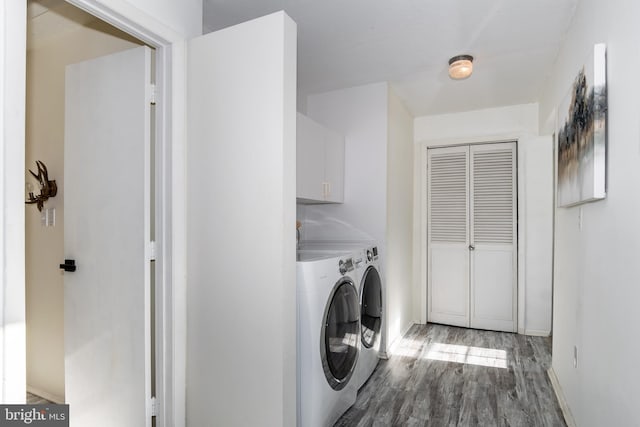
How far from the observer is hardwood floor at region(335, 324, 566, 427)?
2.17 m

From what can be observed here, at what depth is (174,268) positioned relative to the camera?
174cm

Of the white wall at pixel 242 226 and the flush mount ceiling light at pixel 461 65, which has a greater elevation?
the flush mount ceiling light at pixel 461 65

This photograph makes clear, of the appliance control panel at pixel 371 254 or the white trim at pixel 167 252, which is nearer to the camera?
the white trim at pixel 167 252

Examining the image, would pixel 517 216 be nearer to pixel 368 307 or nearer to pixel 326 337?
pixel 368 307

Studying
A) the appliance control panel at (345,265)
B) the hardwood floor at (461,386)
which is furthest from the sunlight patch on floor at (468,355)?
the appliance control panel at (345,265)

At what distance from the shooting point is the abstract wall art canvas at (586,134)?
143 centimetres

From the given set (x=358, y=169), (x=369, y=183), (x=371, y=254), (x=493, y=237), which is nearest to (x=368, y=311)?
(x=371, y=254)

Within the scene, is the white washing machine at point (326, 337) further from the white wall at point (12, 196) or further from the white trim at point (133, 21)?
the white trim at point (133, 21)

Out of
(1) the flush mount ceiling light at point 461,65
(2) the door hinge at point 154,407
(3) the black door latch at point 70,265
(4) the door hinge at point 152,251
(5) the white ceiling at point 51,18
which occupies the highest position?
(5) the white ceiling at point 51,18

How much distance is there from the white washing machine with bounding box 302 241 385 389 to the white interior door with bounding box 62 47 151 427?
4.13 ft

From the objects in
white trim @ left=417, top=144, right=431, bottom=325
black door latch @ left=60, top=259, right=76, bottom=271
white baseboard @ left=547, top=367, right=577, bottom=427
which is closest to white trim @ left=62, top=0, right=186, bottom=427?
black door latch @ left=60, top=259, right=76, bottom=271

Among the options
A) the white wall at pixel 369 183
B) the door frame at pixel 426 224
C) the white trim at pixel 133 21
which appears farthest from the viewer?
the door frame at pixel 426 224

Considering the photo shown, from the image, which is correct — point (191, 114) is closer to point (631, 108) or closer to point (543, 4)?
point (631, 108)

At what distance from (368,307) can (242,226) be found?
1.37m
